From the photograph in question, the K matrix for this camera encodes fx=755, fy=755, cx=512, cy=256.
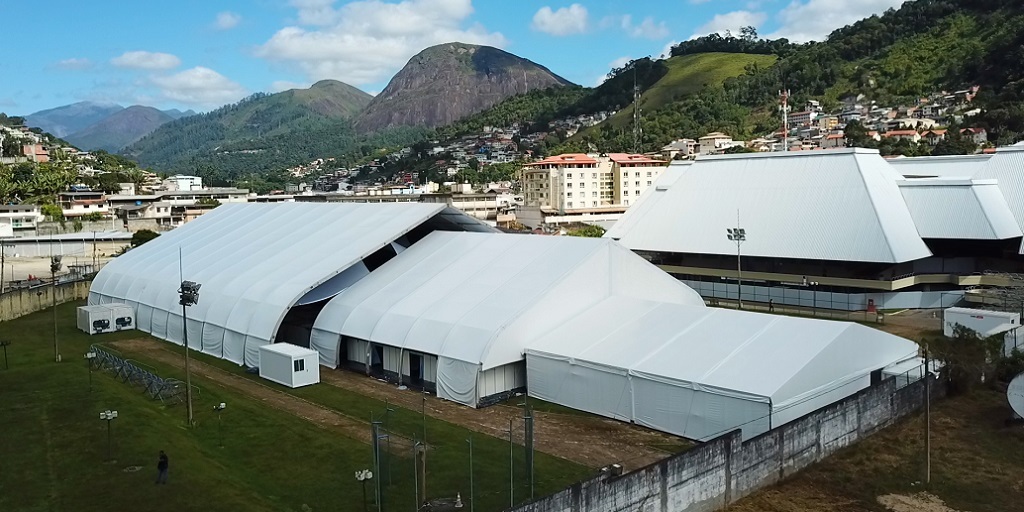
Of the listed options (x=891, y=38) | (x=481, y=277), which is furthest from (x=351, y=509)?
(x=891, y=38)

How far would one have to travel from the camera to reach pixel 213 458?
18688 millimetres

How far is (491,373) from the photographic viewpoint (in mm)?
23094

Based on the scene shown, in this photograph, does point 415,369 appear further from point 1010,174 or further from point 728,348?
point 1010,174

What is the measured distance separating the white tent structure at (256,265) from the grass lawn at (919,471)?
757 inches

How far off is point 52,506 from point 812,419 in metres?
Result: 16.7

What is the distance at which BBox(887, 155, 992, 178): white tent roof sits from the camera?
1801 inches

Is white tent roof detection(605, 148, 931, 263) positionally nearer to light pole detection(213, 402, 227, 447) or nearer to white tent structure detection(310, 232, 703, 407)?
white tent structure detection(310, 232, 703, 407)

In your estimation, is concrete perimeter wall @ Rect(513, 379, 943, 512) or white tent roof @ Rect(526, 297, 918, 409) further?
white tent roof @ Rect(526, 297, 918, 409)

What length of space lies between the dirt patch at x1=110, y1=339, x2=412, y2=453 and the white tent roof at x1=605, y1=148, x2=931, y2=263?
27.1 meters

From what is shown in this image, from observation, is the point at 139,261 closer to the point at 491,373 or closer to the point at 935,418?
the point at 491,373

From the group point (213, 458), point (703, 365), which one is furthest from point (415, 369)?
point (703, 365)

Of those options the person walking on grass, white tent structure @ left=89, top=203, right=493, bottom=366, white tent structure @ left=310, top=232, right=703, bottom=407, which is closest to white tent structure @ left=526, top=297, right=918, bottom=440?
white tent structure @ left=310, top=232, right=703, bottom=407

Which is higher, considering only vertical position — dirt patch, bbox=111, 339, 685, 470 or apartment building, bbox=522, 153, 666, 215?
apartment building, bbox=522, 153, 666, 215

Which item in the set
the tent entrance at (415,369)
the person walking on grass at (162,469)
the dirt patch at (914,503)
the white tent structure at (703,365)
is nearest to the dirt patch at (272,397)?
the tent entrance at (415,369)
